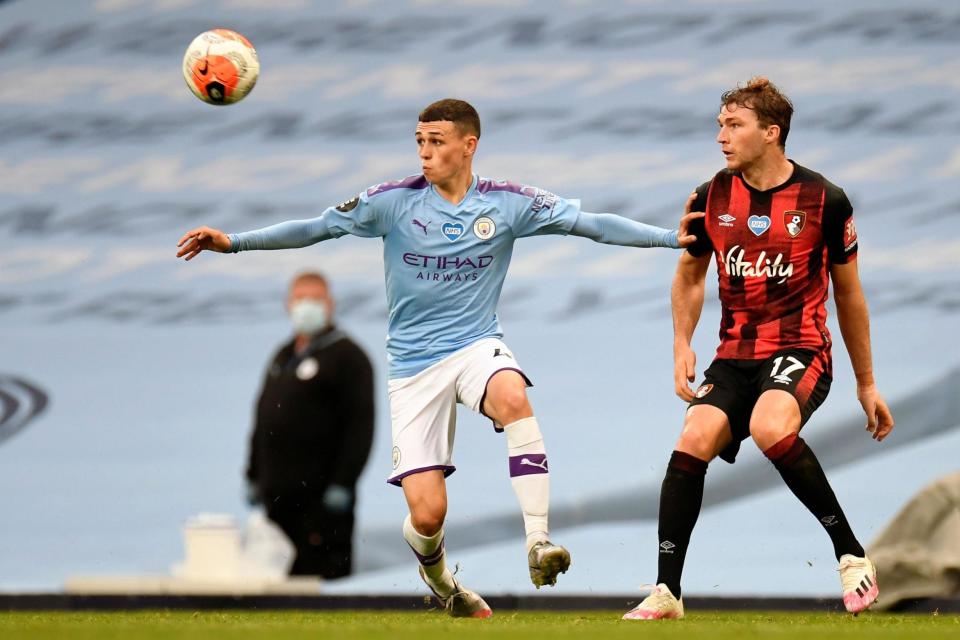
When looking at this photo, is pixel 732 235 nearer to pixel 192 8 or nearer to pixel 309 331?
pixel 309 331

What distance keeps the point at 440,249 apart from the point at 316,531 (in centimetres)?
321

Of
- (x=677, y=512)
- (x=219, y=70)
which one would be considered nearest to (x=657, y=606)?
(x=677, y=512)

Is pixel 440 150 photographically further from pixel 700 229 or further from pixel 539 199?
pixel 700 229

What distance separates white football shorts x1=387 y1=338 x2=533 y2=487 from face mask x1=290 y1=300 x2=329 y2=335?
112 inches

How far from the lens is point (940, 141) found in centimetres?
927

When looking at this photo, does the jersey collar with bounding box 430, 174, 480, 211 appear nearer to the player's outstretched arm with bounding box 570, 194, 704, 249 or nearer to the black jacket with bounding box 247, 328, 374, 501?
the player's outstretched arm with bounding box 570, 194, 704, 249

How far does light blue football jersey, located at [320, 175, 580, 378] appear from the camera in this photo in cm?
633

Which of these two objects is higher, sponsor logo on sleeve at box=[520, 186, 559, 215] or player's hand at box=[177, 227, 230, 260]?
sponsor logo on sleeve at box=[520, 186, 559, 215]

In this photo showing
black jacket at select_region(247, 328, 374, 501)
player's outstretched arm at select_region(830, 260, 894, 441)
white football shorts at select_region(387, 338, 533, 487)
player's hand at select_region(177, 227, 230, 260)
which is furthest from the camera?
black jacket at select_region(247, 328, 374, 501)

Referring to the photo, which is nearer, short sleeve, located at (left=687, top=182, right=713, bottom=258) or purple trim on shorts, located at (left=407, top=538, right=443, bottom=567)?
short sleeve, located at (left=687, top=182, right=713, bottom=258)

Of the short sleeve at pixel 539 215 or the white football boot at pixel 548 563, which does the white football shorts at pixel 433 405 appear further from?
the white football boot at pixel 548 563

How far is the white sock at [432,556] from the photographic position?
6406mm

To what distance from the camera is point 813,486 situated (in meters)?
5.89

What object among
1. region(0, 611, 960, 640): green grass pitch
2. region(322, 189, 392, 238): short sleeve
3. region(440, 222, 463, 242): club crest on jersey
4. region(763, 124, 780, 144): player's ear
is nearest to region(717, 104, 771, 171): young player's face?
region(763, 124, 780, 144): player's ear
